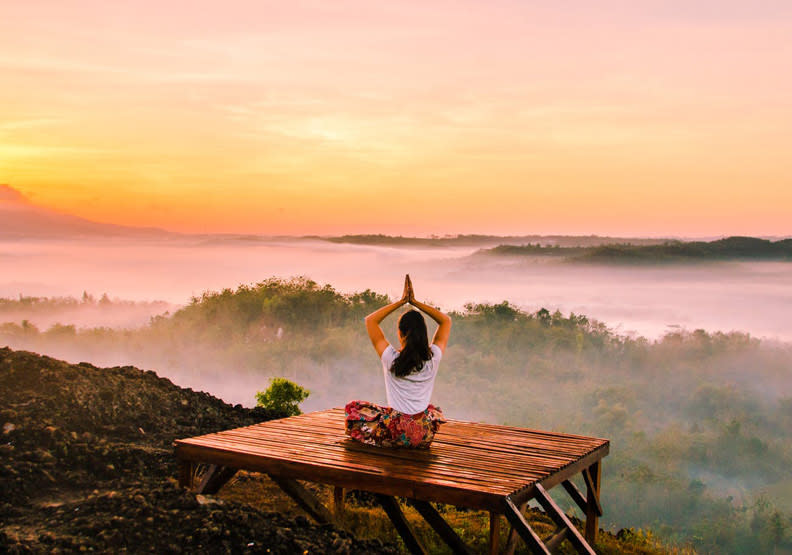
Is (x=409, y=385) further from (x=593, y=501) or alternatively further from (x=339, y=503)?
(x=593, y=501)

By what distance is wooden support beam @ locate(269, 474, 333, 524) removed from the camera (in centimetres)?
559

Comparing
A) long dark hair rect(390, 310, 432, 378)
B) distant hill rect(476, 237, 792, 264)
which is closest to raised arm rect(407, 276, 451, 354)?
long dark hair rect(390, 310, 432, 378)

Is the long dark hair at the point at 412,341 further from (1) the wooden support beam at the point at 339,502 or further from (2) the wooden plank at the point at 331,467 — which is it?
(1) the wooden support beam at the point at 339,502

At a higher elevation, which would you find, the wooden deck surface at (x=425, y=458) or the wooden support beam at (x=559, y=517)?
the wooden deck surface at (x=425, y=458)

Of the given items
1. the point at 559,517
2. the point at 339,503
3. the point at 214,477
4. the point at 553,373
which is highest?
the point at 559,517

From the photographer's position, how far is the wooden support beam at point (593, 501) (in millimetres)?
6051

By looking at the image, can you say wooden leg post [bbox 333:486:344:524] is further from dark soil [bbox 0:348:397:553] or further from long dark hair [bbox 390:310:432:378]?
long dark hair [bbox 390:310:432:378]

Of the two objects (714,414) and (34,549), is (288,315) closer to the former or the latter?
(714,414)

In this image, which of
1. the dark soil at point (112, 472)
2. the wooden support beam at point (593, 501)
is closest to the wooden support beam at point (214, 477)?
the dark soil at point (112, 472)

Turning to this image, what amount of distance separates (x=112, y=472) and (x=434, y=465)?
3009 mm

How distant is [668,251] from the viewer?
17469 mm

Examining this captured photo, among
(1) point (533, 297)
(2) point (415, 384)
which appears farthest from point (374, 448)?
(1) point (533, 297)

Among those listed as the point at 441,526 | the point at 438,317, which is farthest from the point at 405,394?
the point at 441,526

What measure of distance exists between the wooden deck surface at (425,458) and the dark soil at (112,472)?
34 cm
